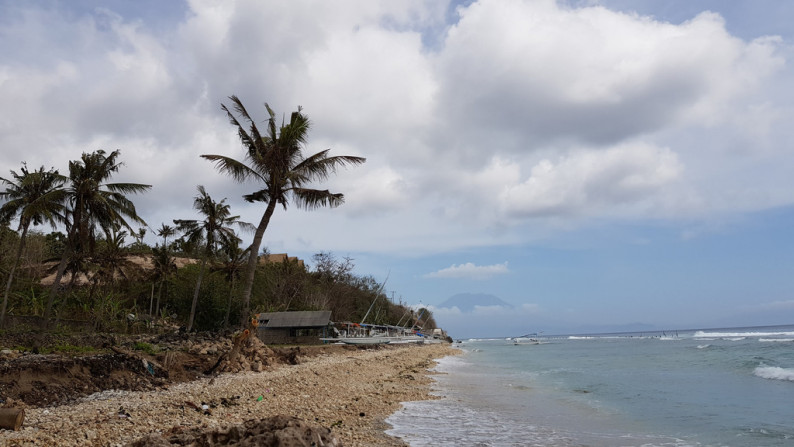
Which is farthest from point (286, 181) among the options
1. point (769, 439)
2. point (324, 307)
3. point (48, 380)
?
point (324, 307)

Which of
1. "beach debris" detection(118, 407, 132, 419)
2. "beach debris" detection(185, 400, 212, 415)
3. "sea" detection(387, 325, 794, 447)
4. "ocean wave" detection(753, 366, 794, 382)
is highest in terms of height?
"beach debris" detection(118, 407, 132, 419)

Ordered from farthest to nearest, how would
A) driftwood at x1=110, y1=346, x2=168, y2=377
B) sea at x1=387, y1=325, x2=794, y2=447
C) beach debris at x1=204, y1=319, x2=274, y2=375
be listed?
beach debris at x1=204, y1=319, x2=274, y2=375, driftwood at x1=110, y1=346, x2=168, y2=377, sea at x1=387, y1=325, x2=794, y2=447

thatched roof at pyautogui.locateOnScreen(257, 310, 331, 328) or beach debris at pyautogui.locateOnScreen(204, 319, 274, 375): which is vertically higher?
thatched roof at pyautogui.locateOnScreen(257, 310, 331, 328)

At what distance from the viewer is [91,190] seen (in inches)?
671

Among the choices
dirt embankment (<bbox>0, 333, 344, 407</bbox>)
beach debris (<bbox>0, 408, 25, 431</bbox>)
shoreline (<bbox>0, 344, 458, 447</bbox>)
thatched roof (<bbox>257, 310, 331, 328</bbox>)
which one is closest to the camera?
shoreline (<bbox>0, 344, 458, 447</bbox>)

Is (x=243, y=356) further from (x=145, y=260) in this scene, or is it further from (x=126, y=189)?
(x=145, y=260)

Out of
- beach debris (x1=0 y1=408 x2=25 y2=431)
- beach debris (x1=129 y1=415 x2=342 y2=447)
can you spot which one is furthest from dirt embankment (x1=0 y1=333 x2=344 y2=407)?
beach debris (x1=129 y1=415 x2=342 y2=447)

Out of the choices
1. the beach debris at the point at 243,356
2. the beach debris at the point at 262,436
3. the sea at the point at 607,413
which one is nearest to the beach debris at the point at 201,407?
the sea at the point at 607,413

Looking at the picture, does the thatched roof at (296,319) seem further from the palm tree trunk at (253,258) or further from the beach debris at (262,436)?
the beach debris at (262,436)

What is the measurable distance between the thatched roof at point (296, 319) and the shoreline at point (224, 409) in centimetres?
1892

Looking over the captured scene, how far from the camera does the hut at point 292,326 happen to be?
33375 mm

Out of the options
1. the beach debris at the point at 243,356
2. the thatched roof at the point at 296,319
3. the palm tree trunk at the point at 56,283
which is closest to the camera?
the beach debris at the point at 243,356

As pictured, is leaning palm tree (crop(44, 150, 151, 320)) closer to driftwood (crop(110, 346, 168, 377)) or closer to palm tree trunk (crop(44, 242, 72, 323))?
palm tree trunk (crop(44, 242, 72, 323))

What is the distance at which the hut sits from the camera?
109 feet
